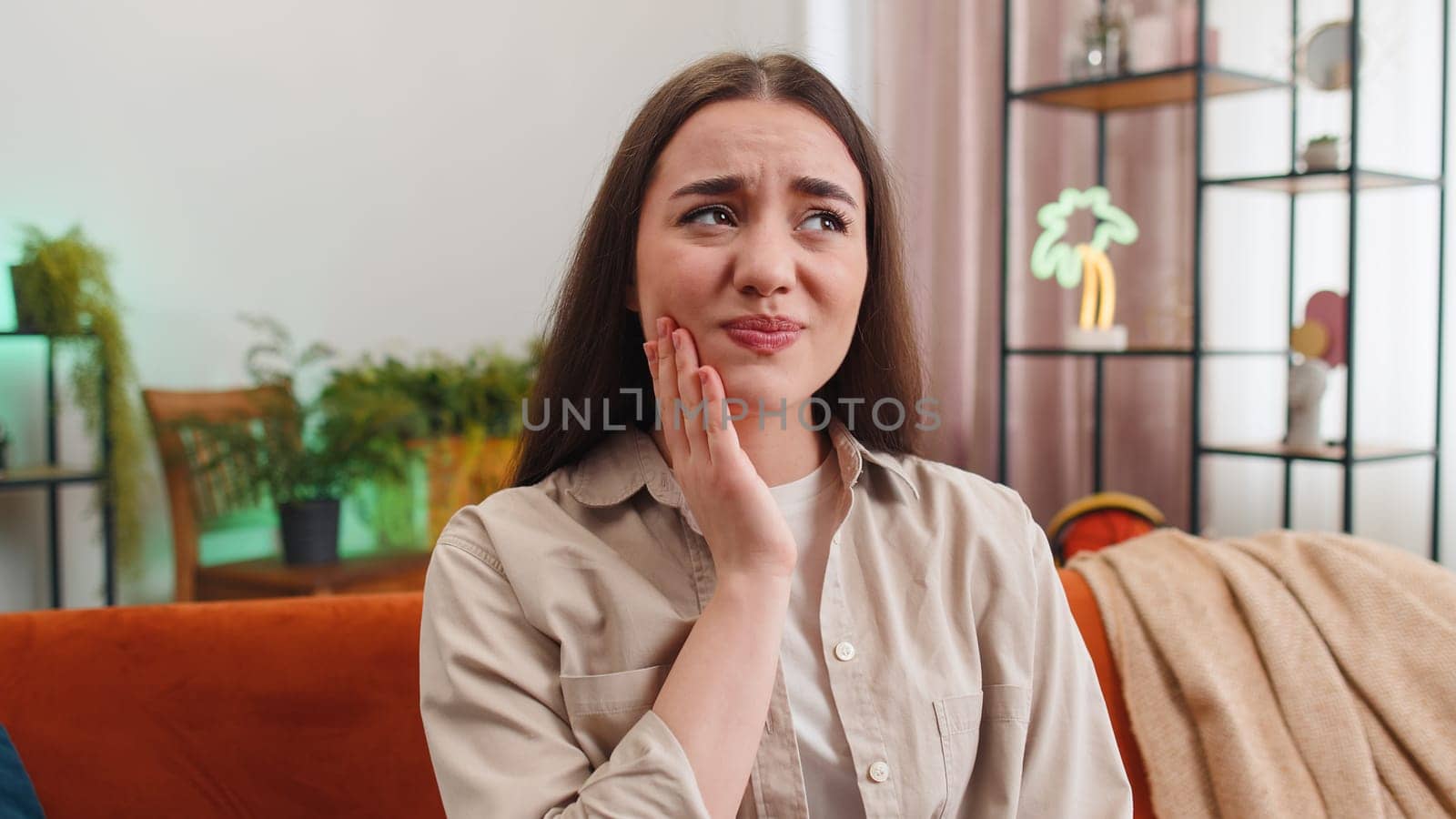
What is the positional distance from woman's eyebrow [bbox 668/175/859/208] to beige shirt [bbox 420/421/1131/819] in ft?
0.85

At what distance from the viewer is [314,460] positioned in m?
3.22

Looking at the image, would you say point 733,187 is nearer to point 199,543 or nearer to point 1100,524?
point 1100,524

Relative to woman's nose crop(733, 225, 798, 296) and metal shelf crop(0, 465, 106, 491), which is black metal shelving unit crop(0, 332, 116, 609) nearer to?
metal shelf crop(0, 465, 106, 491)

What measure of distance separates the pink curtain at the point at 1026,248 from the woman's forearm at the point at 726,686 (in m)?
2.62

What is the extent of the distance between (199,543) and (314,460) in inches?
16.6

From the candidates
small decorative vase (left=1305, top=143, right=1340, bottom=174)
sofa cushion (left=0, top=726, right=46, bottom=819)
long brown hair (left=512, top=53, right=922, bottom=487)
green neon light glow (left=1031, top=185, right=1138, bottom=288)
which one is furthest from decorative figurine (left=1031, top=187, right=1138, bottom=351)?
sofa cushion (left=0, top=726, right=46, bottom=819)

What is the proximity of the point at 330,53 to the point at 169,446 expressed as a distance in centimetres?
146

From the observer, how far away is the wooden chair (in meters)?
3.16

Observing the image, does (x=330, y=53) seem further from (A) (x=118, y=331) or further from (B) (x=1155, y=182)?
(B) (x=1155, y=182)

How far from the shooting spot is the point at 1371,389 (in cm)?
302

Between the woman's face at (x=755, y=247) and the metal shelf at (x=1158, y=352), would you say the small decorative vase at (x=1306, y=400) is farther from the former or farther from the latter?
the woman's face at (x=755, y=247)

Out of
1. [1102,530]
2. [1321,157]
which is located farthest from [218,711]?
[1321,157]

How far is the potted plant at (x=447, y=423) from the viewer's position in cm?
325

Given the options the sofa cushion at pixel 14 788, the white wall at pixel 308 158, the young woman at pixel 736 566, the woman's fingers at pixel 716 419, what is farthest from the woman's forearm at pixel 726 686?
the white wall at pixel 308 158
